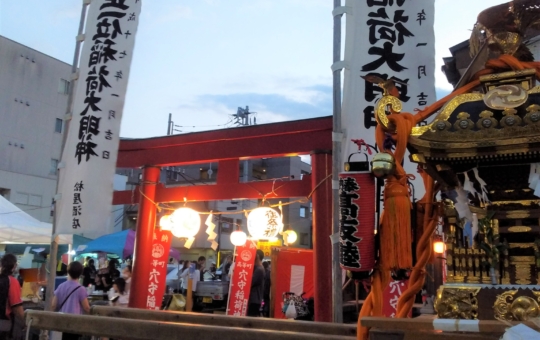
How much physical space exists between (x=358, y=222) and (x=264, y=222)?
22.4 feet

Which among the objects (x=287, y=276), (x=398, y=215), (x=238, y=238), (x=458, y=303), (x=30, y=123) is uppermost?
(x=30, y=123)

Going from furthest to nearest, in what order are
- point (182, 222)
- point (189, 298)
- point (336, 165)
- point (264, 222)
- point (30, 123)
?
point (30, 123) < point (189, 298) < point (182, 222) < point (264, 222) < point (336, 165)

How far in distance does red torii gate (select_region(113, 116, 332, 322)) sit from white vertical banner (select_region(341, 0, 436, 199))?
2848 mm

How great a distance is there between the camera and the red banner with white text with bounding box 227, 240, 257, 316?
11.0 meters

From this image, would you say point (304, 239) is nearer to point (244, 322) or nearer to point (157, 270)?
point (157, 270)

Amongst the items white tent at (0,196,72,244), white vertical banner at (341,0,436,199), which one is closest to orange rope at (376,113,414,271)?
white vertical banner at (341,0,436,199)

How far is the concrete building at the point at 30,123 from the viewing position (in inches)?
1097

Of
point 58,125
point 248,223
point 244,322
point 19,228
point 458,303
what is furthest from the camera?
point 58,125

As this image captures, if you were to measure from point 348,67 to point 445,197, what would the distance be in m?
2.24

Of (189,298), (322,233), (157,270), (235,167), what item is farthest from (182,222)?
(322,233)

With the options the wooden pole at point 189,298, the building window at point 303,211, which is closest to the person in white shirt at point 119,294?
the wooden pole at point 189,298

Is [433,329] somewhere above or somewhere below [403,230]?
below

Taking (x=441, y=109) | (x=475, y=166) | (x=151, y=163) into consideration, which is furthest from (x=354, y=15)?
(x=151, y=163)

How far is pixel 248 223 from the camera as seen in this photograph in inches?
428
